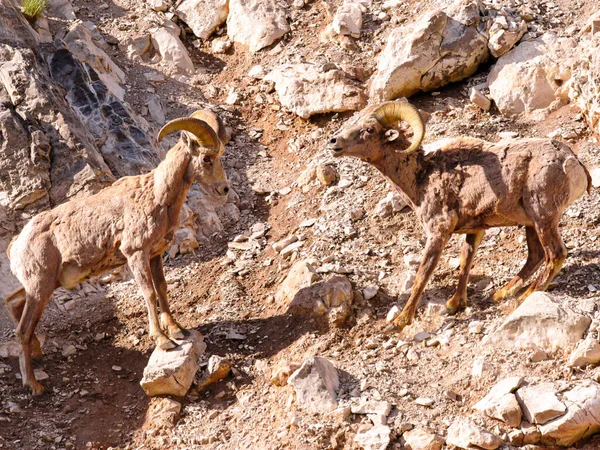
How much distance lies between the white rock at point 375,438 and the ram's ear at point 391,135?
4.10m

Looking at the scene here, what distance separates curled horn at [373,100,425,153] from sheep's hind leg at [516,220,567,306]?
1.92 metres

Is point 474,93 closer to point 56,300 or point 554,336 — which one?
point 554,336

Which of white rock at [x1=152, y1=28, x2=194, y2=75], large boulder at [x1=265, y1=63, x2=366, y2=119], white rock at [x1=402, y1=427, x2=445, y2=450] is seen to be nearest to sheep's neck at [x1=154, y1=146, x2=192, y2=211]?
white rock at [x1=402, y1=427, x2=445, y2=450]

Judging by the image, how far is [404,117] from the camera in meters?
11.8

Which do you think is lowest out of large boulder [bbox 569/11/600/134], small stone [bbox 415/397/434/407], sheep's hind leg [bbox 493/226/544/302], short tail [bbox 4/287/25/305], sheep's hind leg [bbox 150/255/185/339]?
small stone [bbox 415/397/434/407]

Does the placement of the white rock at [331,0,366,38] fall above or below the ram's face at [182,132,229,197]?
above

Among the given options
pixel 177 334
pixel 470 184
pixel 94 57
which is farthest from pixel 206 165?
pixel 94 57

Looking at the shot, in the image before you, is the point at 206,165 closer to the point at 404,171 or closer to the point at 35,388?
the point at 404,171

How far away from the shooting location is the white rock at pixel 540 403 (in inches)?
361

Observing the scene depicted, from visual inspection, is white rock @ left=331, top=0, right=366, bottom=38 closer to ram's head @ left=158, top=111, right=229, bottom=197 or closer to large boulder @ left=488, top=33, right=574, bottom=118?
large boulder @ left=488, top=33, right=574, bottom=118

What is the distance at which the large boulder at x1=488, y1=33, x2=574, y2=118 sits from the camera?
50.4 ft

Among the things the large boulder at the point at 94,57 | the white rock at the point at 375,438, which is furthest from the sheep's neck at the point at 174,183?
the large boulder at the point at 94,57

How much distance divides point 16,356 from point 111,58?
26.9 ft

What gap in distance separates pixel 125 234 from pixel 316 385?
3.52 m
